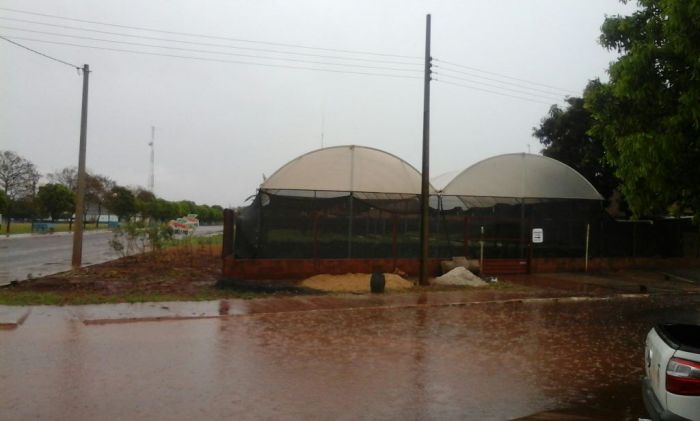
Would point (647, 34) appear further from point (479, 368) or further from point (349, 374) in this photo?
point (349, 374)

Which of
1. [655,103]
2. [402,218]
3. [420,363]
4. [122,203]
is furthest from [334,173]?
[122,203]

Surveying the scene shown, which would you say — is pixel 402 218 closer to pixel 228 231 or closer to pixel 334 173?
pixel 334 173

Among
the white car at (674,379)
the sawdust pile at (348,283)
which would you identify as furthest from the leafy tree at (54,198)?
the white car at (674,379)

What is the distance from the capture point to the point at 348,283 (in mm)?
15789

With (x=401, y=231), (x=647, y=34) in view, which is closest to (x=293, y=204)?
(x=401, y=231)

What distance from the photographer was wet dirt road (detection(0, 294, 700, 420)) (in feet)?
Result: 19.3

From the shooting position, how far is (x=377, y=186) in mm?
22594

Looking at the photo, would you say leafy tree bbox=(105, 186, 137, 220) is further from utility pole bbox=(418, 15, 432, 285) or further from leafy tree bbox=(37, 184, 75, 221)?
utility pole bbox=(418, 15, 432, 285)

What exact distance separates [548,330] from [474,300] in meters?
3.69

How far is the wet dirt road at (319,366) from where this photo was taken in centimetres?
589

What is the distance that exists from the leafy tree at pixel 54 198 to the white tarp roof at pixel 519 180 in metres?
51.4

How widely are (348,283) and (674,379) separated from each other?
1221 centimetres

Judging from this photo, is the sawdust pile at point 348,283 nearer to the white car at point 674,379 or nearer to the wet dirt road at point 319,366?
the wet dirt road at point 319,366

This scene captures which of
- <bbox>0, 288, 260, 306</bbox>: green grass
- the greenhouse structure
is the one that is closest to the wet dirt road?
<bbox>0, 288, 260, 306</bbox>: green grass
